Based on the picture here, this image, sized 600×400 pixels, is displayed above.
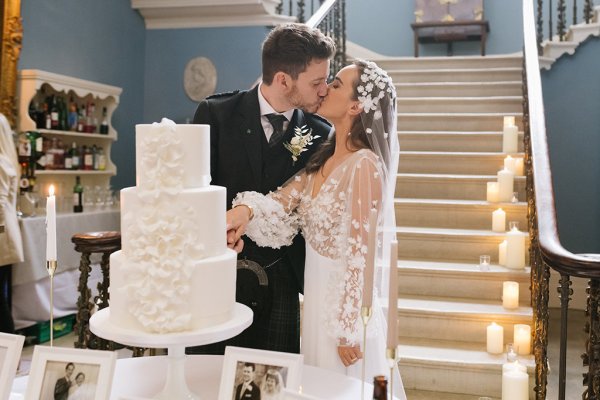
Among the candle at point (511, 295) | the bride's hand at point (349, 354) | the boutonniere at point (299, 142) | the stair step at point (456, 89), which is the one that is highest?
the stair step at point (456, 89)

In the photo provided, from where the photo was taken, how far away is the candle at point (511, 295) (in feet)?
12.0

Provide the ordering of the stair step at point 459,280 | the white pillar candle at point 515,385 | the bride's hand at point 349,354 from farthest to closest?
the stair step at point 459,280 < the white pillar candle at point 515,385 < the bride's hand at point 349,354

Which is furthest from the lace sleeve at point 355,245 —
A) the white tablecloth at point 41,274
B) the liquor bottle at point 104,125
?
the liquor bottle at point 104,125

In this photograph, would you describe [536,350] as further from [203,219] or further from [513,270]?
[203,219]

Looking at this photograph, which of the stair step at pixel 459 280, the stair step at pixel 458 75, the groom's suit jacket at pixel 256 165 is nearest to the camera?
the groom's suit jacket at pixel 256 165

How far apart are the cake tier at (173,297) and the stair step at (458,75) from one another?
17.8 feet

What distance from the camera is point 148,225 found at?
1.24m

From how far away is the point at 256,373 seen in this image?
1229mm

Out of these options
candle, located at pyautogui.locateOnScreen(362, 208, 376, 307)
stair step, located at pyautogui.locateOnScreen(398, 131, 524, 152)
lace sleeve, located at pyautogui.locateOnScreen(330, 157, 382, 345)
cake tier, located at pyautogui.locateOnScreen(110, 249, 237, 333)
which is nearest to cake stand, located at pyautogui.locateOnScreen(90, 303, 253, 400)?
cake tier, located at pyautogui.locateOnScreen(110, 249, 237, 333)

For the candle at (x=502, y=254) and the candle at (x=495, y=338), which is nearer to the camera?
the candle at (x=495, y=338)

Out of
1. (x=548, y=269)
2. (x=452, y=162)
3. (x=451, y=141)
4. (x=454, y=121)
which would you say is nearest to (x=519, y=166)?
(x=452, y=162)

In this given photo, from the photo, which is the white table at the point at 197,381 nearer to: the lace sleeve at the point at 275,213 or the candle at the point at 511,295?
the lace sleeve at the point at 275,213

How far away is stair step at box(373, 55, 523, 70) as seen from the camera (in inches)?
265

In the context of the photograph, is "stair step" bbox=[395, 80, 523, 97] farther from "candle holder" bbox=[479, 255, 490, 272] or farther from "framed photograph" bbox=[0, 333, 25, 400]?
"framed photograph" bbox=[0, 333, 25, 400]
